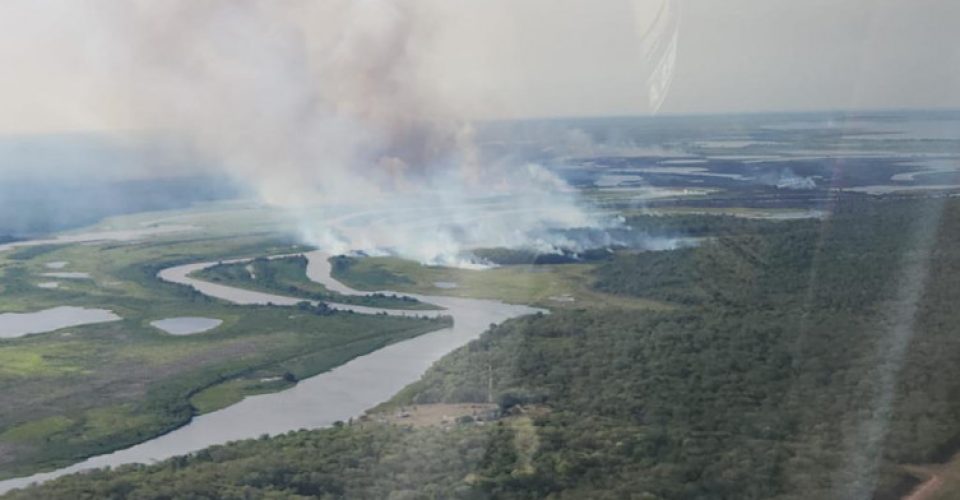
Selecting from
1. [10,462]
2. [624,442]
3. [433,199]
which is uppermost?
[433,199]

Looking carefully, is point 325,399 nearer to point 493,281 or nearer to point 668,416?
point 668,416

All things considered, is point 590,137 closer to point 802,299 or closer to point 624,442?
point 802,299

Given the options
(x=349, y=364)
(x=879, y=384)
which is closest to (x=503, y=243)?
(x=349, y=364)

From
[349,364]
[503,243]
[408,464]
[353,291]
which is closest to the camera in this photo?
[408,464]

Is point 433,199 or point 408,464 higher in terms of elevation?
point 433,199

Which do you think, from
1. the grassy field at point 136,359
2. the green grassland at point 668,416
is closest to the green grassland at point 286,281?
the grassy field at point 136,359

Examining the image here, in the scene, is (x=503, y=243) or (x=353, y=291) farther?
(x=503, y=243)

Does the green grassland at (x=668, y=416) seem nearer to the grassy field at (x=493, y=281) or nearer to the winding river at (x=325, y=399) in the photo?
the winding river at (x=325, y=399)
